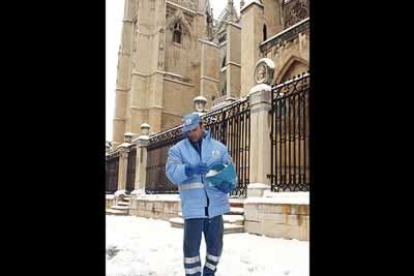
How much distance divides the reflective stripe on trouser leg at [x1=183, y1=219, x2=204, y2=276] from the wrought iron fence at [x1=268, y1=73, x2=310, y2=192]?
321cm

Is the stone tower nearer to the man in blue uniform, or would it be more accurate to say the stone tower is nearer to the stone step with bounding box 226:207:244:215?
the stone step with bounding box 226:207:244:215

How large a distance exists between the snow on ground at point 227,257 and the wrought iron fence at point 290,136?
1078 mm

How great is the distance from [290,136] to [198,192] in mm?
3604

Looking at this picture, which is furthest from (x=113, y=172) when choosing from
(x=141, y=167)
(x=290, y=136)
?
(x=290, y=136)

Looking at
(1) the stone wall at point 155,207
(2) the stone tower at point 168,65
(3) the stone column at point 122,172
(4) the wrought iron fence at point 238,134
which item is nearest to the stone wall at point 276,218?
(4) the wrought iron fence at point 238,134

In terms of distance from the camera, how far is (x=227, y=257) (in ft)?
14.0

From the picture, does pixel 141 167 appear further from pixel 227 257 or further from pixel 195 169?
pixel 195 169

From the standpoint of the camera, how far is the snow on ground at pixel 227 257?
12.2ft

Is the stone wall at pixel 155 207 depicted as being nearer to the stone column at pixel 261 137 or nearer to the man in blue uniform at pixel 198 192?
the stone column at pixel 261 137

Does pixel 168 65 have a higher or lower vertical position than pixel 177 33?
lower

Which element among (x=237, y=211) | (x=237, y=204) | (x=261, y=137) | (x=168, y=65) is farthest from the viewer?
(x=168, y=65)

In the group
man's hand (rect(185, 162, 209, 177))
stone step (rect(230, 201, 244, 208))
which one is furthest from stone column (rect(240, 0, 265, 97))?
man's hand (rect(185, 162, 209, 177))
